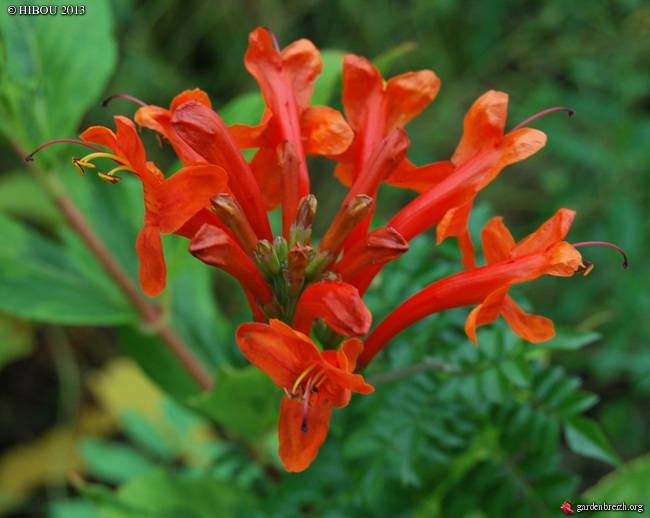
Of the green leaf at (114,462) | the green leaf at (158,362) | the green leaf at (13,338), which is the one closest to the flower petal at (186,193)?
the green leaf at (158,362)

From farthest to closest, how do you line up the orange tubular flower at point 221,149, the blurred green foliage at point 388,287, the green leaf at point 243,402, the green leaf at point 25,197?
the green leaf at point 25,197 < the green leaf at point 243,402 < the blurred green foliage at point 388,287 < the orange tubular flower at point 221,149

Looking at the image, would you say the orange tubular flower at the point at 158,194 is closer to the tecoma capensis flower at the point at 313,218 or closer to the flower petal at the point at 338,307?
the tecoma capensis flower at the point at 313,218

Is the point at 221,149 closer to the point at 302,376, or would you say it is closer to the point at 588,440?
the point at 302,376

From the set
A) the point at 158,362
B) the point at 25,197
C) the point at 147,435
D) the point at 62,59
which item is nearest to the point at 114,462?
the point at 147,435

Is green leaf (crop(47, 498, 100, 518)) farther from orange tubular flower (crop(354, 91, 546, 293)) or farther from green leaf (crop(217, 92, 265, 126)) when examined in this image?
orange tubular flower (crop(354, 91, 546, 293))

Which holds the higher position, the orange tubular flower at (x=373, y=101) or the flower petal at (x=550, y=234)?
the orange tubular flower at (x=373, y=101)

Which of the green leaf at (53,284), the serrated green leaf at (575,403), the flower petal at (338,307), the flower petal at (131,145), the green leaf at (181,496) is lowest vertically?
the green leaf at (181,496)

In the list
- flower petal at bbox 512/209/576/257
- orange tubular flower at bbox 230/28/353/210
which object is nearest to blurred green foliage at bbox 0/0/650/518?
flower petal at bbox 512/209/576/257

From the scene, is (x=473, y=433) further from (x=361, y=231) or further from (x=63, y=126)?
(x=63, y=126)
